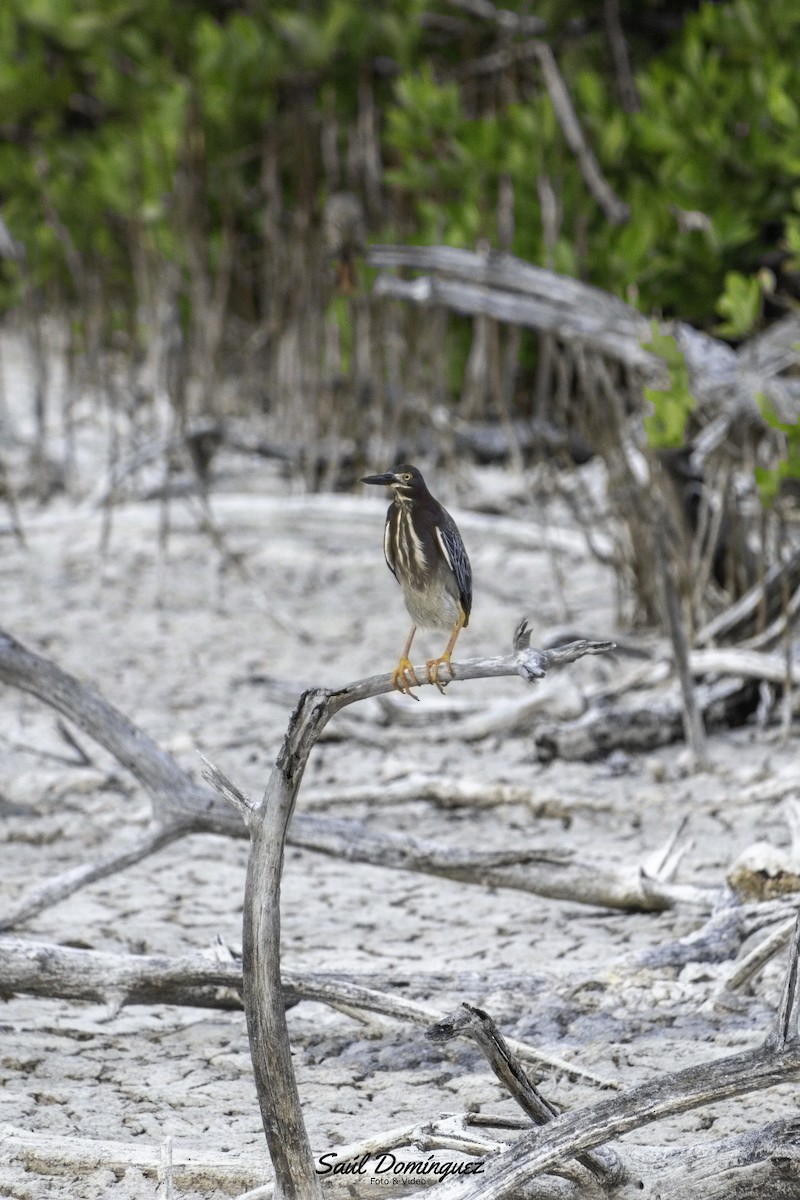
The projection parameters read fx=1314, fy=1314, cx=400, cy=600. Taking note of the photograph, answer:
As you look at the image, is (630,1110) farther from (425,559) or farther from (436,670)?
(425,559)

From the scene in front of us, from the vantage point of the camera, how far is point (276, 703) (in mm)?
3939

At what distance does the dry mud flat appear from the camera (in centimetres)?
207

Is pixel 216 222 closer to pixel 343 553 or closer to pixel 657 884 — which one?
pixel 343 553

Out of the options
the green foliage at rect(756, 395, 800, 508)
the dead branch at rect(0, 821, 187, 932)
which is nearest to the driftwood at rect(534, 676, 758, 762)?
the green foliage at rect(756, 395, 800, 508)

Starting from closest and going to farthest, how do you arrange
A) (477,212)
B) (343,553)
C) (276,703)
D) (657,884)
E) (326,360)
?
1. (657,884)
2. (276,703)
3. (343,553)
4. (477,212)
5. (326,360)

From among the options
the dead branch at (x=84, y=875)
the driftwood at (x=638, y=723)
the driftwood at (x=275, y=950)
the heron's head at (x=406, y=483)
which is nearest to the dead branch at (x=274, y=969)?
the driftwood at (x=275, y=950)

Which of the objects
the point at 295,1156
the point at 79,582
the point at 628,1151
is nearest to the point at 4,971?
the point at 295,1156

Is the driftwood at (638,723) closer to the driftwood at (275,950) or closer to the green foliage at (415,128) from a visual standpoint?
the green foliage at (415,128)

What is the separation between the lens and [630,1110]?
1568 mm

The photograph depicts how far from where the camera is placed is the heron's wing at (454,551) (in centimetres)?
153

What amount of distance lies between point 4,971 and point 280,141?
20.0 ft

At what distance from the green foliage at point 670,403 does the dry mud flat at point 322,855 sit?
29.8 inches

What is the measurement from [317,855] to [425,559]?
1796 mm

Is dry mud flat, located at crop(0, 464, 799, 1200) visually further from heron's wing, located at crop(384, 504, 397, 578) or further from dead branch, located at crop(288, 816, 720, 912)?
heron's wing, located at crop(384, 504, 397, 578)
